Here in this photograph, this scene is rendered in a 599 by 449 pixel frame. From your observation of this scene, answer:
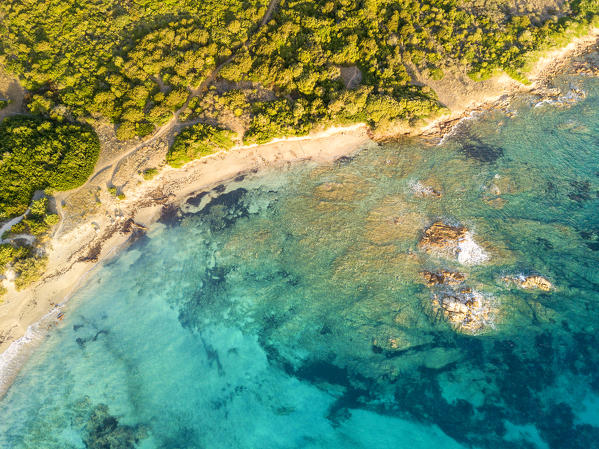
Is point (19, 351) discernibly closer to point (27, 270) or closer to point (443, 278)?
point (27, 270)

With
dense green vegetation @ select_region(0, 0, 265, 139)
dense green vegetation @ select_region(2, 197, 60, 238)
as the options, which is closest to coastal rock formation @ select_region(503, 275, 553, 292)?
dense green vegetation @ select_region(0, 0, 265, 139)

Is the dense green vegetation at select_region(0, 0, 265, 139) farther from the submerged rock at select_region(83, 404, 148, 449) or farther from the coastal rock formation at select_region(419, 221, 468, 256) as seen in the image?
the coastal rock formation at select_region(419, 221, 468, 256)

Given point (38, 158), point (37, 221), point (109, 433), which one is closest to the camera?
point (109, 433)

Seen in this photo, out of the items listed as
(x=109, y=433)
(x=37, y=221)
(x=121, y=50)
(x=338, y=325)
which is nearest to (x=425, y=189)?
(x=338, y=325)

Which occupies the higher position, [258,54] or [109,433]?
[258,54]

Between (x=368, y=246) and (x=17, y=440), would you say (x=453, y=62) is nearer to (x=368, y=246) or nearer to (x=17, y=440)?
(x=368, y=246)

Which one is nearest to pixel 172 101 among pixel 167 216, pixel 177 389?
pixel 167 216
